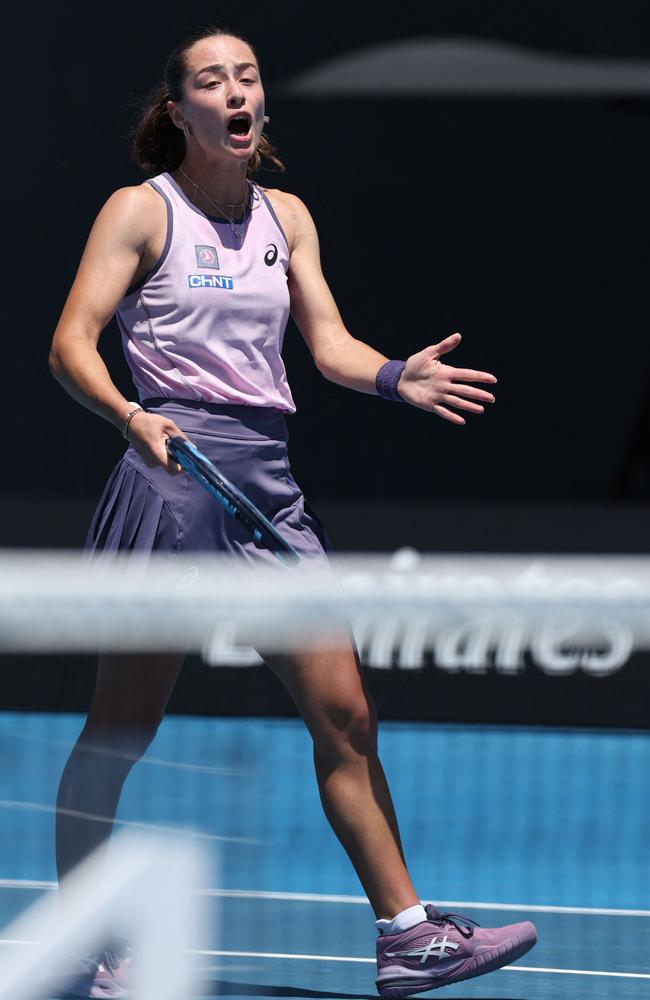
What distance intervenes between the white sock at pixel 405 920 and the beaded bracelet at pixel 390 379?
2.39 feet

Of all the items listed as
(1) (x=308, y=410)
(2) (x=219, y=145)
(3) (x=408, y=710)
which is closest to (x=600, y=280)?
(1) (x=308, y=410)

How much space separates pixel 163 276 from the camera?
9.07 ft

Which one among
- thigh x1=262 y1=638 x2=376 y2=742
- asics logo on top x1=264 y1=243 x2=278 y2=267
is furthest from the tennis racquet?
asics logo on top x1=264 y1=243 x2=278 y2=267

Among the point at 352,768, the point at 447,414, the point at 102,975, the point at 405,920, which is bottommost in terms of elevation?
the point at 102,975

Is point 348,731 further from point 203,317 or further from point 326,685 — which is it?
point 203,317

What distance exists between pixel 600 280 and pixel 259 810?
8948 mm

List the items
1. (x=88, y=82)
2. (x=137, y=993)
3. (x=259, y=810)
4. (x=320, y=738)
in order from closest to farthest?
(x=137, y=993) → (x=259, y=810) → (x=320, y=738) → (x=88, y=82)

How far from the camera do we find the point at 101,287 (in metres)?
2.72

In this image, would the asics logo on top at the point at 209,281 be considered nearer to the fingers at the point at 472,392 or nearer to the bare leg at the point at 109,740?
the fingers at the point at 472,392

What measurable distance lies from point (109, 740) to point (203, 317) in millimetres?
618

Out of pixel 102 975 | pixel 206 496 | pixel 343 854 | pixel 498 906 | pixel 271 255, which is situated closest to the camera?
pixel 102 975

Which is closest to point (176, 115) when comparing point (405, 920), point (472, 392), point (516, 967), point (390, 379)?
point (390, 379)

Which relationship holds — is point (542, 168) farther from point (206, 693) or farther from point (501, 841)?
point (501, 841)

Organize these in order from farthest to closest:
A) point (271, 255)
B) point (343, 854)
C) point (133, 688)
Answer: point (343, 854) → point (271, 255) → point (133, 688)
